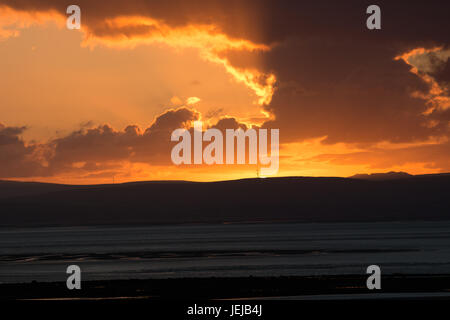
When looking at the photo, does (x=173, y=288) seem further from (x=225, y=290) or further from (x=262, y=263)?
(x=262, y=263)

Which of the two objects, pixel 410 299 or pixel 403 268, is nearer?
pixel 410 299

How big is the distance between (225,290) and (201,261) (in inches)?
1409

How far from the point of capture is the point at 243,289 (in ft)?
163

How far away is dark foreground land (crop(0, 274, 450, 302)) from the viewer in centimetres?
4584

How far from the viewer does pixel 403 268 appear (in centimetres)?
6788

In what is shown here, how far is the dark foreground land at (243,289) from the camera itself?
4584 cm

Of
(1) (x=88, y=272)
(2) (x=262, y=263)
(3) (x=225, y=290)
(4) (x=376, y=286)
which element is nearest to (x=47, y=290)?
(3) (x=225, y=290)

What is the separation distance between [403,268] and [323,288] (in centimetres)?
2121
